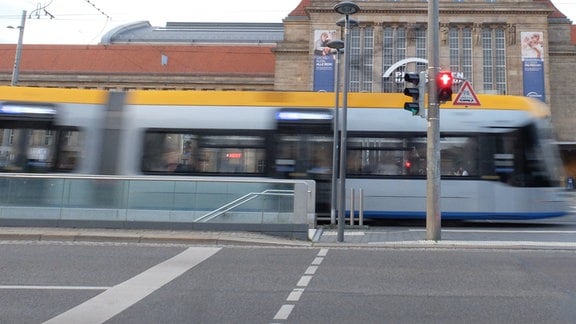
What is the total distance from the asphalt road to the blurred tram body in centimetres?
345

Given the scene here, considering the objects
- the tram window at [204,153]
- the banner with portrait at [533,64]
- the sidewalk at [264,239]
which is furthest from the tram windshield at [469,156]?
the banner with portrait at [533,64]

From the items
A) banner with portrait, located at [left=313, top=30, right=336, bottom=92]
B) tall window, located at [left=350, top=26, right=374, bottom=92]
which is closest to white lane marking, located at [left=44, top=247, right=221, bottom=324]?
banner with portrait, located at [left=313, top=30, right=336, bottom=92]

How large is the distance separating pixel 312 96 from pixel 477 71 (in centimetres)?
4129

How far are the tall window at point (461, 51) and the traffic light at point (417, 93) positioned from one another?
41.4 meters

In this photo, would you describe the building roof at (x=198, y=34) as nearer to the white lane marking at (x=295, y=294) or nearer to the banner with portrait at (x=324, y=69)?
the banner with portrait at (x=324, y=69)

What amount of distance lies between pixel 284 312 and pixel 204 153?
8765 millimetres

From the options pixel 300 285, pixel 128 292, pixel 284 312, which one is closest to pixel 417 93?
pixel 300 285

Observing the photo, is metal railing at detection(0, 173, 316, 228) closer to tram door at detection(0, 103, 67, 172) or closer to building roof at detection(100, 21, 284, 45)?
tram door at detection(0, 103, 67, 172)

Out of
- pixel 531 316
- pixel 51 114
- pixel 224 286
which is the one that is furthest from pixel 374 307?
pixel 51 114

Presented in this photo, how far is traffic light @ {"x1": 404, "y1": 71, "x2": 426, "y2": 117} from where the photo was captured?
37.8 feet

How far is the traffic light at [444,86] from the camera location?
11.5m

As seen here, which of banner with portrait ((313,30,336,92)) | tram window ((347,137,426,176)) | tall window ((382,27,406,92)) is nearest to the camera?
tram window ((347,137,426,176))

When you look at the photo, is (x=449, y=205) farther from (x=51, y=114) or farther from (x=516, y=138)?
(x=51, y=114)

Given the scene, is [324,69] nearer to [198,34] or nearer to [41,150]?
[41,150]
